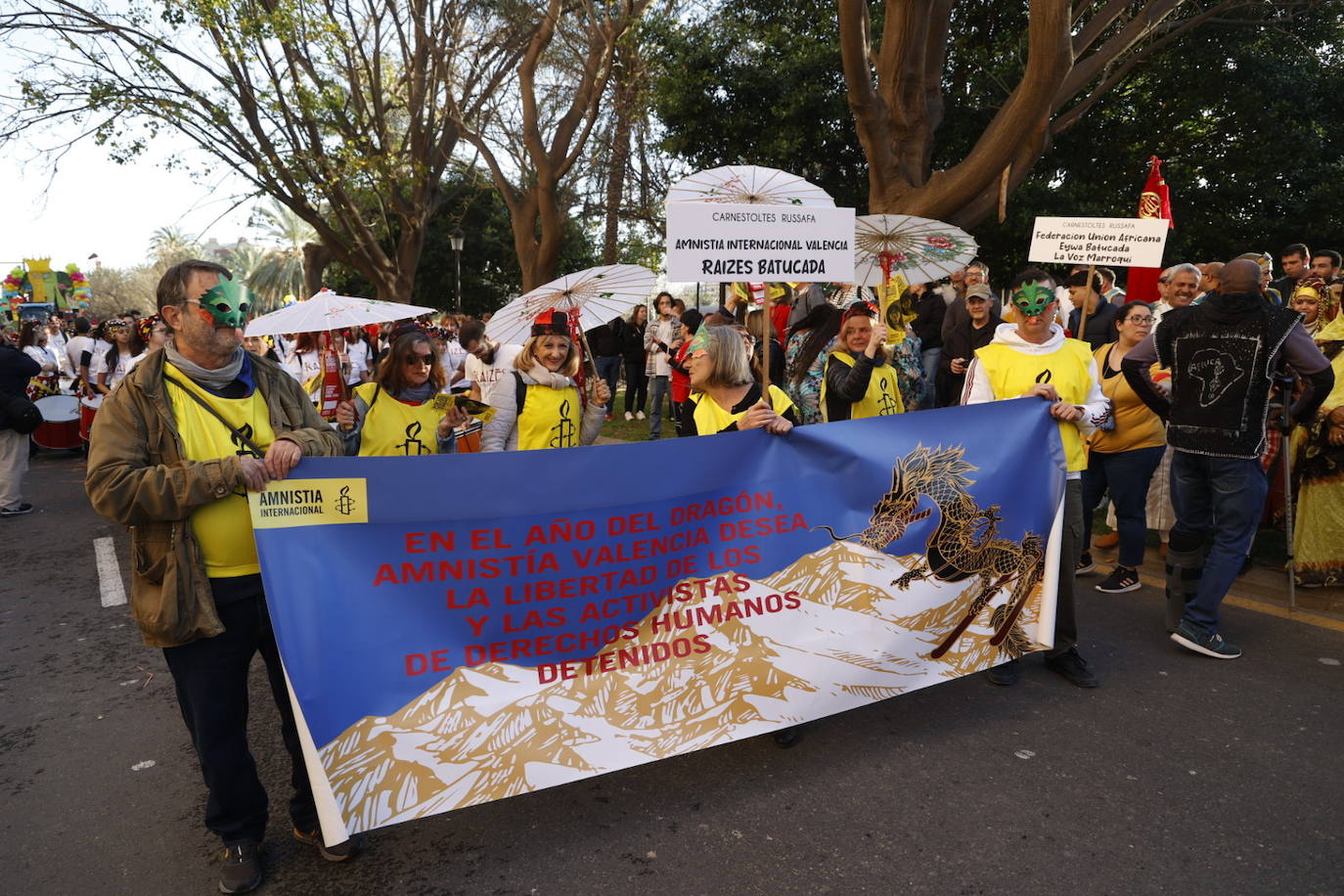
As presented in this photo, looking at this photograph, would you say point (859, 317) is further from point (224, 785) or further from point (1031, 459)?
point (224, 785)

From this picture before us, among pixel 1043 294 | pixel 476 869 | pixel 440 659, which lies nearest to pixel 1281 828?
pixel 1043 294

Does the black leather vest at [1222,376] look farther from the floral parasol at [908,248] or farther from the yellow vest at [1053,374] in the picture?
the floral parasol at [908,248]


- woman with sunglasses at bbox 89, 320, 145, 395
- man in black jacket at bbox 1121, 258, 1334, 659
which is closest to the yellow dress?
man in black jacket at bbox 1121, 258, 1334, 659

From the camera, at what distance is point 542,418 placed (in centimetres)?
491

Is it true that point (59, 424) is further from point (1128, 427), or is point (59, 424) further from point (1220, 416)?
point (1220, 416)

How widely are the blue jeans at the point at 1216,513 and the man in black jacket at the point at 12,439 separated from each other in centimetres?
939

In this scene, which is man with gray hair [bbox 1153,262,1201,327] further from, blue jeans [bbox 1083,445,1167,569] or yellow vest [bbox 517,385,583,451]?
yellow vest [bbox 517,385,583,451]

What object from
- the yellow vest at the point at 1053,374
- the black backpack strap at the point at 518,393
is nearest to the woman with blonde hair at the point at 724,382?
the yellow vest at the point at 1053,374

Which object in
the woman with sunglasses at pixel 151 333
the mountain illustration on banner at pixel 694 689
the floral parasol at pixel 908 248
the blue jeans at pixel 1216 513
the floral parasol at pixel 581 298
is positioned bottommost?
the mountain illustration on banner at pixel 694 689

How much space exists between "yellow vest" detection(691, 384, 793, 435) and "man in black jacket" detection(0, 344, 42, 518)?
7.33 metres

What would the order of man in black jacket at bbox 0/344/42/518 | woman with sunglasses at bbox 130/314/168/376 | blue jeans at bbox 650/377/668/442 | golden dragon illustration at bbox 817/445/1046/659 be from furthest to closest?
blue jeans at bbox 650/377/668/442 < man in black jacket at bbox 0/344/42/518 < woman with sunglasses at bbox 130/314/168/376 < golden dragon illustration at bbox 817/445/1046/659

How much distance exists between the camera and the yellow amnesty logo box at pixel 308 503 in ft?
8.84

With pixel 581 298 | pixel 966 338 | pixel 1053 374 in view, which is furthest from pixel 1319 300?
pixel 581 298

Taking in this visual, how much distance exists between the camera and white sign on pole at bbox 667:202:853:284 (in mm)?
3770
